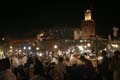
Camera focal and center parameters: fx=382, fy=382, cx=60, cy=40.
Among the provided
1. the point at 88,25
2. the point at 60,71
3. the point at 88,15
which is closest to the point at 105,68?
the point at 60,71

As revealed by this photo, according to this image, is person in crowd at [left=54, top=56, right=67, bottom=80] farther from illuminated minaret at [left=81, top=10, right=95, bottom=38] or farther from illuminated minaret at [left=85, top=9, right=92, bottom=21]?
illuminated minaret at [left=81, top=10, right=95, bottom=38]

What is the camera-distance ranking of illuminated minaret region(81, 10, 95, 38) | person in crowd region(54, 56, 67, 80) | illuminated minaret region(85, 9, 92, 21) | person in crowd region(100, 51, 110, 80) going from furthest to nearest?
illuminated minaret region(81, 10, 95, 38), illuminated minaret region(85, 9, 92, 21), person in crowd region(100, 51, 110, 80), person in crowd region(54, 56, 67, 80)

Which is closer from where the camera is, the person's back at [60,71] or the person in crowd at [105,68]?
the person's back at [60,71]

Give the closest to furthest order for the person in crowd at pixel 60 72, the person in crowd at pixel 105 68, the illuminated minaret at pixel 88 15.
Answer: the person in crowd at pixel 60 72
the person in crowd at pixel 105 68
the illuminated minaret at pixel 88 15

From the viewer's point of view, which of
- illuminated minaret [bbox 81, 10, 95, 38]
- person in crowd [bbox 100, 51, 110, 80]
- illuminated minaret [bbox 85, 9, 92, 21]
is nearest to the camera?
person in crowd [bbox 100, 51, 110, 80]

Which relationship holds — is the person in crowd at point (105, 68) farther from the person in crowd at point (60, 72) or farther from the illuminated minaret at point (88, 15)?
the illuminated minaret at point (88, 15)

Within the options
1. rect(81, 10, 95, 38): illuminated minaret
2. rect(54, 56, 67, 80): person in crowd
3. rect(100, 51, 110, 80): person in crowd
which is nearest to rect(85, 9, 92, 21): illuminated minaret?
rect(81, 10, 95, 38): illuminated minaret

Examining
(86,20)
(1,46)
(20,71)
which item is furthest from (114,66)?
(86,20)

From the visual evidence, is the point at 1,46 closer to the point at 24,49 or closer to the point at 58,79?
the point at 24,49

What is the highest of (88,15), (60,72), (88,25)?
(88,15)

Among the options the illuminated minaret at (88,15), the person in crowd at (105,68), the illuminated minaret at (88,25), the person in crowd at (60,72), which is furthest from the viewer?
the illuminated minaret at (88,25)

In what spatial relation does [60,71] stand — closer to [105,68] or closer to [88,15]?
[105,68]

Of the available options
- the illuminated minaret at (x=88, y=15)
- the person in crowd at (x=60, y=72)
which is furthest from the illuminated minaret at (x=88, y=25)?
the person in crowd at (x=60, y=72)

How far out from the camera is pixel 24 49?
2329 inches
